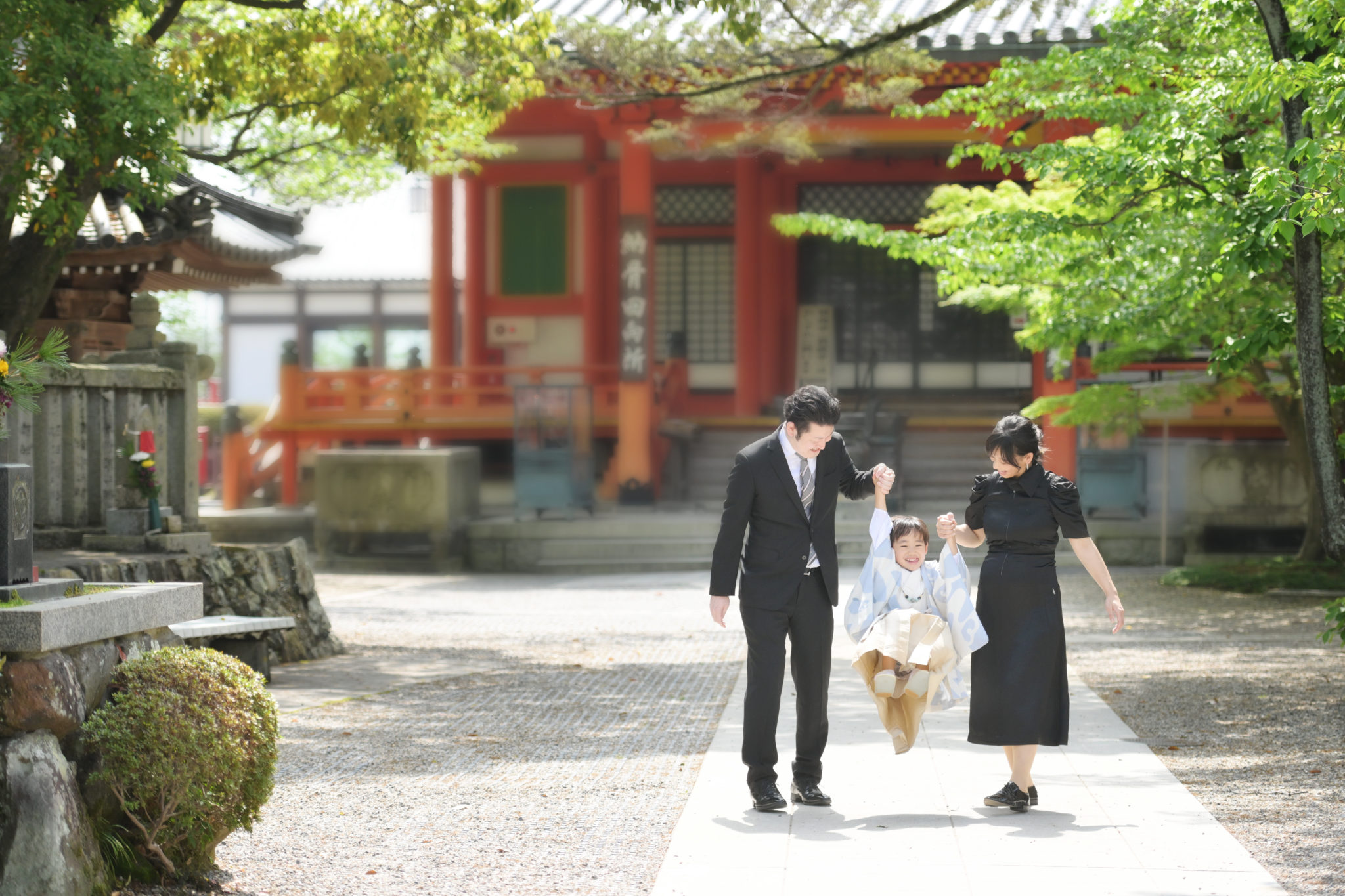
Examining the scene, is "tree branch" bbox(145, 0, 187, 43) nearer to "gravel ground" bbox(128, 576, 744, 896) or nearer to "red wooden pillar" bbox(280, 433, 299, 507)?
"gravel ground" bbox(128, 576, 744, 896)

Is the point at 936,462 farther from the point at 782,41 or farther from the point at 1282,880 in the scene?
the point at 1282,880

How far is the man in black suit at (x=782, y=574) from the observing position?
5078mm

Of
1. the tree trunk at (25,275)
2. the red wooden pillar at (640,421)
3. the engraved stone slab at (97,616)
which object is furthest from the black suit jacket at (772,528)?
the red wooden pillar at (640,421)

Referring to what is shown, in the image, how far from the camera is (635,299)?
17.2 m

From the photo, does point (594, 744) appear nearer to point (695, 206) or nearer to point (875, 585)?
point (875, 585)

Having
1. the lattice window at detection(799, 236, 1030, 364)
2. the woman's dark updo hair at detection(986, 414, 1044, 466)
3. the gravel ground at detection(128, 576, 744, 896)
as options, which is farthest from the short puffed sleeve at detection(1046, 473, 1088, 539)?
the lattice window at detection(799, 236, 1030, 364)

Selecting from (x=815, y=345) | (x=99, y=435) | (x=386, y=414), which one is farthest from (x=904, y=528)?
(x=815, y=345)

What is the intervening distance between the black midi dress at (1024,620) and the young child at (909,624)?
9cm

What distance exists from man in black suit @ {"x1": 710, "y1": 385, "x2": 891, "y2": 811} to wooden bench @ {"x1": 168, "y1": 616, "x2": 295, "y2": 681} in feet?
12.4

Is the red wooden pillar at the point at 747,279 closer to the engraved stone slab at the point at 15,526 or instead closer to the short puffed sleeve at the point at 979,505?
the short puffed sleeve at the point at 979,505

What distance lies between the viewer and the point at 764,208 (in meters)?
19.6

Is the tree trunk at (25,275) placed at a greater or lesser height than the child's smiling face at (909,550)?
greater

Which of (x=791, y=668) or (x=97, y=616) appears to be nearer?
(x=97, y=616)

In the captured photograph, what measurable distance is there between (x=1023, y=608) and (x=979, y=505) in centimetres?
43
